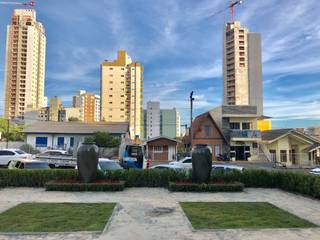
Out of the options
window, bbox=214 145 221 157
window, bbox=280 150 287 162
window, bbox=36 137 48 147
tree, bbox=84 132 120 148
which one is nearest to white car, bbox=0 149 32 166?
tree, bbox=84 132 120 148

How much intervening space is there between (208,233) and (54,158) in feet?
48.3

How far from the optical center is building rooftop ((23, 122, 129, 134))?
4044 cm

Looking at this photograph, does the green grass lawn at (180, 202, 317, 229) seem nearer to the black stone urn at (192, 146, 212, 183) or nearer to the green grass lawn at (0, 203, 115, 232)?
the green grass lawn at (0, 203, 115, 232)

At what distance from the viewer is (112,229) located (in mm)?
7168

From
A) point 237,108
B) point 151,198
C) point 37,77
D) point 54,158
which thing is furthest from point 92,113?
point 151,198

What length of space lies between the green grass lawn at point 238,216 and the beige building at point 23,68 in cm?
7454

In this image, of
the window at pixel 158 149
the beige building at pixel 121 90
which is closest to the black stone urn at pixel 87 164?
the window at pixel 158 149

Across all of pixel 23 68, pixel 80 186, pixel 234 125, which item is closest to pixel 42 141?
pixel 234 125

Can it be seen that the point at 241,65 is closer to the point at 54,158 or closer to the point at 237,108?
the point at 237,108

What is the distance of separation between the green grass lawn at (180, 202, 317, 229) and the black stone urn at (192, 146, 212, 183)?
3.42 meters

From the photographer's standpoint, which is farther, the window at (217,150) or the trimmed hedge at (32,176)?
the window at (217,150)

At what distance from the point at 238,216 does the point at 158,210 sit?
2.48m

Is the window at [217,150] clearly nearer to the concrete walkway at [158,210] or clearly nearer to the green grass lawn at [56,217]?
the concrete walkway at [158,210]

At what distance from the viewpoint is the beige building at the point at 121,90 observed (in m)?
89.4
